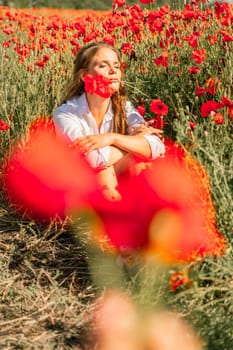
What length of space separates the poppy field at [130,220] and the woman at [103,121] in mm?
74

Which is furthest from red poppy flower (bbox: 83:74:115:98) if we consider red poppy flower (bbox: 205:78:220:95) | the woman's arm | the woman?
red poppy flower (bbox: 205:78:220:95)

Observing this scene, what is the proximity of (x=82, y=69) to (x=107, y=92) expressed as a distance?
0.87 ft

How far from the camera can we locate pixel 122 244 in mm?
2400

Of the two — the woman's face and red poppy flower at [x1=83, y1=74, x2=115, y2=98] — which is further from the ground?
the woman's face

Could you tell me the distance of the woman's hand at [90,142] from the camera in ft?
7.54

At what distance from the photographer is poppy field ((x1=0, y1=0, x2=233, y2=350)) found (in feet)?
6.25

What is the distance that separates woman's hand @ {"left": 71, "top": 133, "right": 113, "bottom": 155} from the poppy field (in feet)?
0.44

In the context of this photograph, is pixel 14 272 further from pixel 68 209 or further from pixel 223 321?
pixel 223 321

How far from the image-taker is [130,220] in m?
2.48

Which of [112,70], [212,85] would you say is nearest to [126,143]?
[112,70]

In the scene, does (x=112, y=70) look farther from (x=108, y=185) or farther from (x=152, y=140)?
(x=108, y=185)

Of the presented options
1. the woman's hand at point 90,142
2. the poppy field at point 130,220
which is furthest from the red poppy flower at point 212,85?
the woman's hand at point 90,142

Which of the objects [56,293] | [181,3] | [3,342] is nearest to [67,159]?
[56,293]

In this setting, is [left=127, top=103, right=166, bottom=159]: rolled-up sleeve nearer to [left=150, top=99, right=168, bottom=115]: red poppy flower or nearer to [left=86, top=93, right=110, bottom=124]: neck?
[left=86, top=93, right=110, bottom=124]: neck
